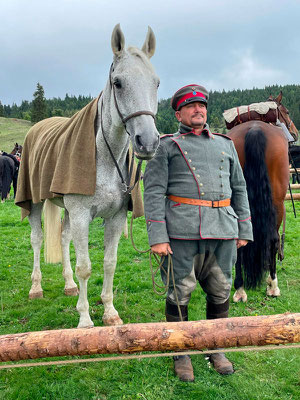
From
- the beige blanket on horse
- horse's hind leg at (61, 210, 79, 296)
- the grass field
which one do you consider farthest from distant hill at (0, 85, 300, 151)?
the beige blanket on horse

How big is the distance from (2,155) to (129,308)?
12.6m

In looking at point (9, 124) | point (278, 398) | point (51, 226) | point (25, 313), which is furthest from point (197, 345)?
point (9, 124)

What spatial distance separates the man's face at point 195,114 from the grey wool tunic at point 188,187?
65 millimetres

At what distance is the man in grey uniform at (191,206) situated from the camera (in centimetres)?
249

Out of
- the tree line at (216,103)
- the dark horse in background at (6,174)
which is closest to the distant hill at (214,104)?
the tree line at (216,103)

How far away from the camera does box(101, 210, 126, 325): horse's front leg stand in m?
3.49

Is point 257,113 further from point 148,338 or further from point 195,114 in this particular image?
point 148,338

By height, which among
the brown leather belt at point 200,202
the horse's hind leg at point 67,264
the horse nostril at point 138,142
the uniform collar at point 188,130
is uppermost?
the uniform collar at point 188,130

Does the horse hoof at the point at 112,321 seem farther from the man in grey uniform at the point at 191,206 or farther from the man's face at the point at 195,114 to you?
the man's face at the point at 195,114

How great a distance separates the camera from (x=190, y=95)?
2.52 metres

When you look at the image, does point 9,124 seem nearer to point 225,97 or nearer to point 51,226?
point 51,226

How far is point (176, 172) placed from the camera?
258 cm

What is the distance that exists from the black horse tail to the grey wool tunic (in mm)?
1427

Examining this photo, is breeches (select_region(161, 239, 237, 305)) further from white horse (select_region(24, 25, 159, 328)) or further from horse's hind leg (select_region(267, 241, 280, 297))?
horse's hind leg (select_region(267, 241, 280, 297))
